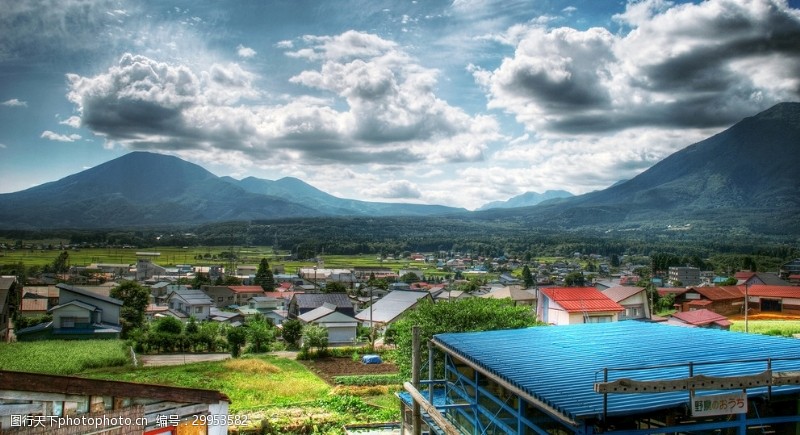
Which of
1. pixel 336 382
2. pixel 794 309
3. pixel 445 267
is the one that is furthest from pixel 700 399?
pixel 445 267

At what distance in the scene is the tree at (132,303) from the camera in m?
41.3

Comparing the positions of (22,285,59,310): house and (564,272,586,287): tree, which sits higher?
(22,285,59,310): house

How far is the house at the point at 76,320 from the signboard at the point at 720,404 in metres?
38.7

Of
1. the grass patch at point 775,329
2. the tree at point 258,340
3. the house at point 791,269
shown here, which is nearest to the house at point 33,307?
the tree at point 258,340

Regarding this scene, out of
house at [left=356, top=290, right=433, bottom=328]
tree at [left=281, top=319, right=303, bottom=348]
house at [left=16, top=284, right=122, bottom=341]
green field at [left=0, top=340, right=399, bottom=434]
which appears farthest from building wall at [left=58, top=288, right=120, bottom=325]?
house at [left=356, top=290, right=433, bottom=328]

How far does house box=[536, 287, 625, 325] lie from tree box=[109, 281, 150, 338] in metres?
30.0

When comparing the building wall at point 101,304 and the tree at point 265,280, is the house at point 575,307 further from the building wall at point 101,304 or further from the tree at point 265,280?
the tree at point 265,280

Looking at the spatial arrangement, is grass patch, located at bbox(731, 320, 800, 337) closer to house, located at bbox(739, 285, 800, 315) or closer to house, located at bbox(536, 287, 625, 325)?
house, located at bbox(536, 287, 625, 325)

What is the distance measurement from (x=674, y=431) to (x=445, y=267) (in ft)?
371

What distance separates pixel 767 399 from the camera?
24.4 feet

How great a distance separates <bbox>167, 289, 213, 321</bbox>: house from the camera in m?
51.9

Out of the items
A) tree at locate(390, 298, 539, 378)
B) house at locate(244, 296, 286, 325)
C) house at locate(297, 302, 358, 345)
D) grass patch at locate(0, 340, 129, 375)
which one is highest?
tree at locate(390, 298, 539, 378)

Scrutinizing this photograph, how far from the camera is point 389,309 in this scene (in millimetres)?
45469

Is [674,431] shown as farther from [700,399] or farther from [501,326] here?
[501,326]
